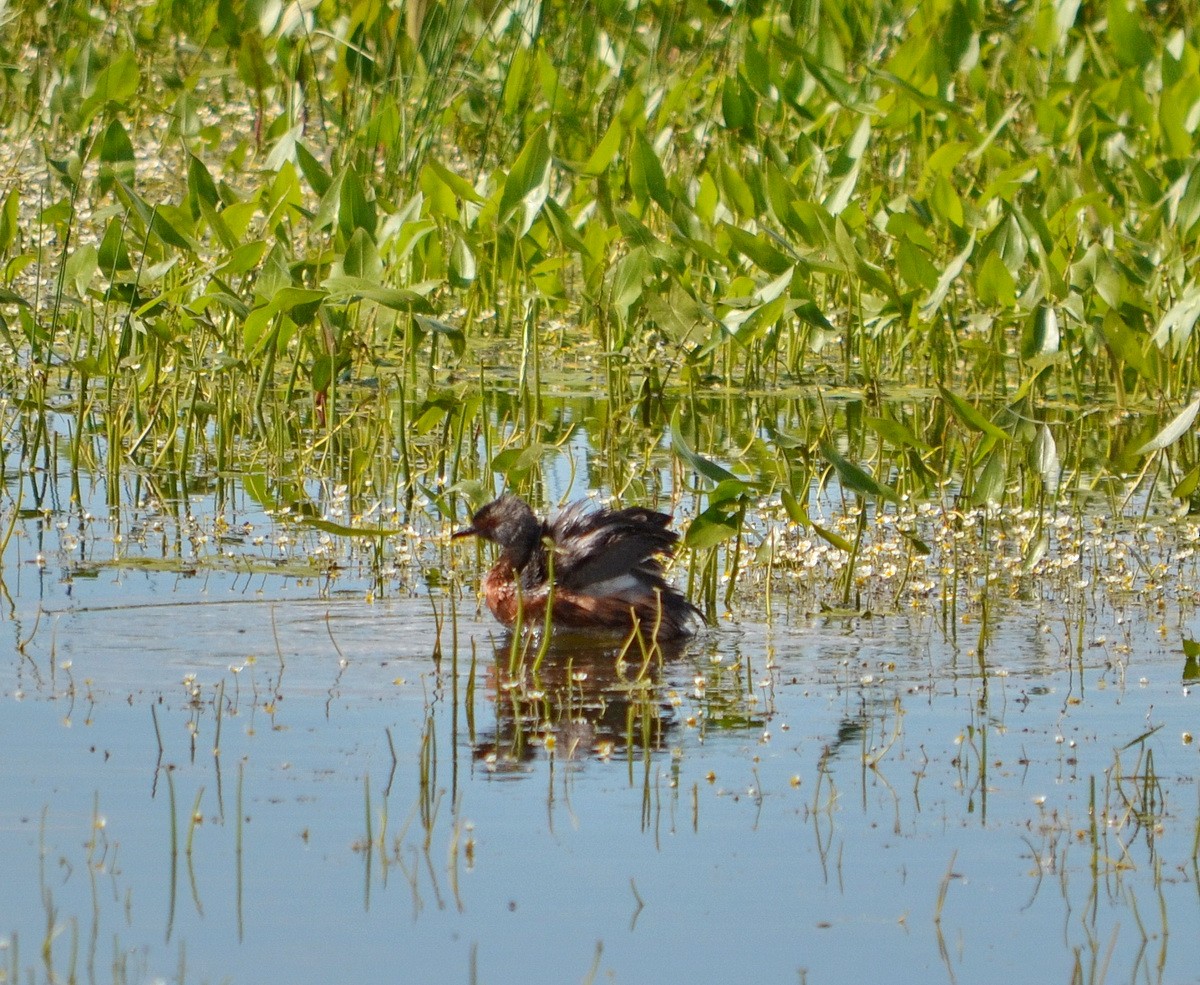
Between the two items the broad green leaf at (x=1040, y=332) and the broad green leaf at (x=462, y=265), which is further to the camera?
the broad green leaf at (x=462, y=265)

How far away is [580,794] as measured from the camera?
4086 millimetres

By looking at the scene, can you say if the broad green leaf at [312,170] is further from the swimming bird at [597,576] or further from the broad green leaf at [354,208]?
the swimming bird at [597,576]

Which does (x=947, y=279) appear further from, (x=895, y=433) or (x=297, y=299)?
(x=297, y=299)

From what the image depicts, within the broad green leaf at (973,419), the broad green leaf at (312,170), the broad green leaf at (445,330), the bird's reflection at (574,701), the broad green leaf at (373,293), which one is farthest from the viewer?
the broad green leaf at (312,170)

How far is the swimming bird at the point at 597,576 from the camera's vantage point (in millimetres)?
5750

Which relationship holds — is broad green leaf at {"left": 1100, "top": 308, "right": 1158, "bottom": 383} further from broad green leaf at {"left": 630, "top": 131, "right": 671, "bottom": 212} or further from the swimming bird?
the swimming bird

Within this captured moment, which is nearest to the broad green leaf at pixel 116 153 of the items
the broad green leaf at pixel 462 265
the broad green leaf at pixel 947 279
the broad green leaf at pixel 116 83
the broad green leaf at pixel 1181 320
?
the broad green leaf at pixel 116 83

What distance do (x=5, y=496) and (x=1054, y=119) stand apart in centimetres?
554

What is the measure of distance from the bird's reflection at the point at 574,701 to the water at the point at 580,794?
0.02m

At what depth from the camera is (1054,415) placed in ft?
27.6

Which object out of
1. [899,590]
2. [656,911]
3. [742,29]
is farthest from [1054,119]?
[656,911]

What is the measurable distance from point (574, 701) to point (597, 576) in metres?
0.98

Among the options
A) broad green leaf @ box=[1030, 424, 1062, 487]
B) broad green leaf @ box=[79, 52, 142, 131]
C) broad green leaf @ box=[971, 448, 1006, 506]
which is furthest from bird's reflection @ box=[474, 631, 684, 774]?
broad green leaf @ box=[79, 52, 142, 131]

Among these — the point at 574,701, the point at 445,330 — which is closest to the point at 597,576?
the point at 574,701
